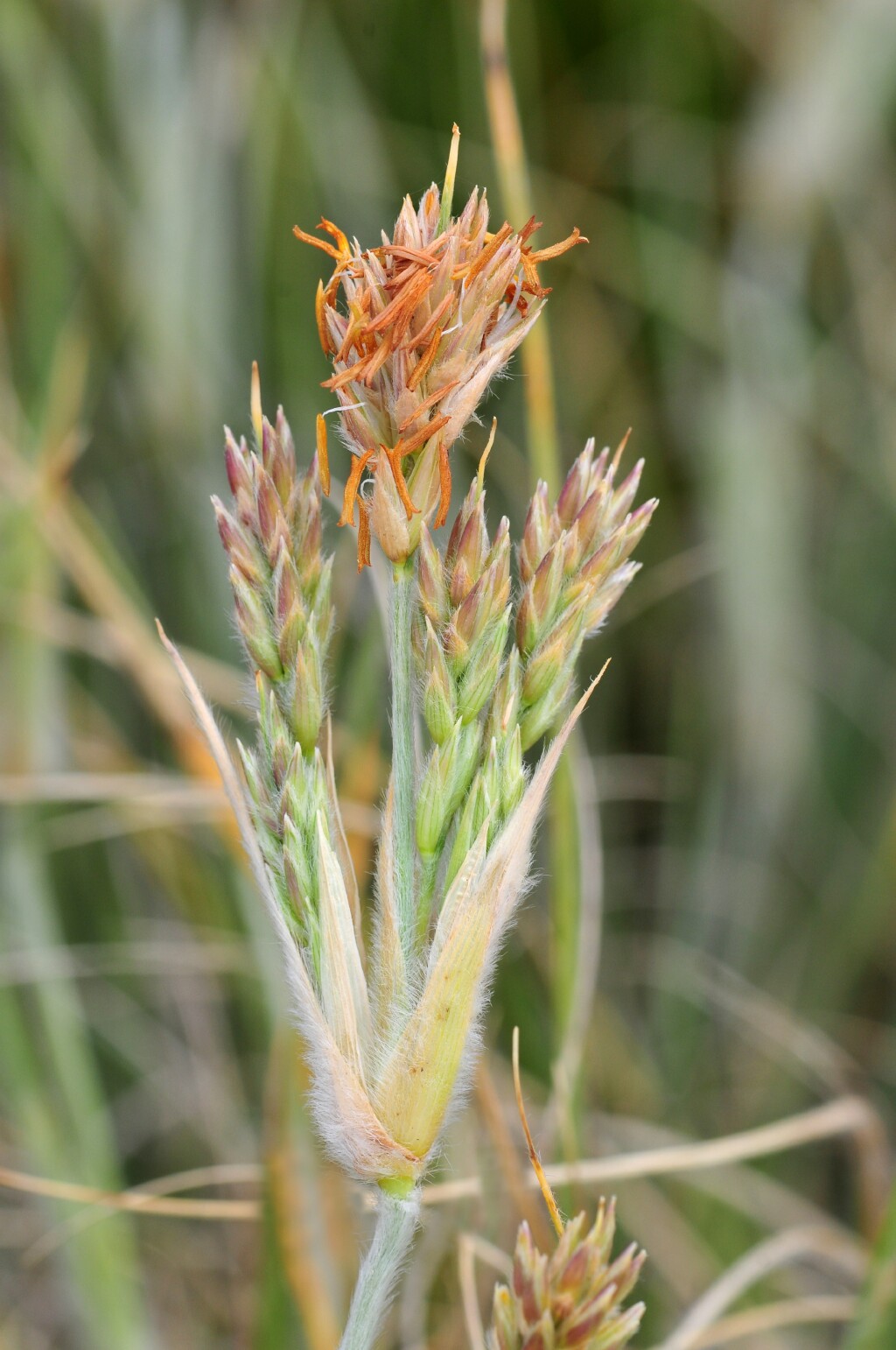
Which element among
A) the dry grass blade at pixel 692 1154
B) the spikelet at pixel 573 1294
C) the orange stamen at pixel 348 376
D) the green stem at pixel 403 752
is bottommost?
the dry grass blade at pixel 692 1154

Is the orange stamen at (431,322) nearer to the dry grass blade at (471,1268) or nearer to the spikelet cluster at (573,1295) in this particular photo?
the spikelet cluster at (573,1295)

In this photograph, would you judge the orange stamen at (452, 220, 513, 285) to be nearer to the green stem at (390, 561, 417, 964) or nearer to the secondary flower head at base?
the secondary flower head at base

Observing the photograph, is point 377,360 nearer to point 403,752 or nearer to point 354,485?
point 354,485

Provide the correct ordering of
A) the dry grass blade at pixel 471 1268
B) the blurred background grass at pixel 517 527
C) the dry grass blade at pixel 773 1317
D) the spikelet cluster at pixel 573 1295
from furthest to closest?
the blurred background grass at pixel 517 527
the dry grass blade at pixel 773 1317
the dry grass blade at pixel 471 1268
the spikelet cluster at pixel 573 1295

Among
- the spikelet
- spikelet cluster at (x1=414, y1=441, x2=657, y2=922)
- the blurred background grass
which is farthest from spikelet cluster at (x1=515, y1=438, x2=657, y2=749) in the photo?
the blurred background grass

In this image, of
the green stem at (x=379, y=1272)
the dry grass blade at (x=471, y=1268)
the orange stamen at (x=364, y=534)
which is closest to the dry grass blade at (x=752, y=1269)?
the dry grass blade at (x=471, y=1268)

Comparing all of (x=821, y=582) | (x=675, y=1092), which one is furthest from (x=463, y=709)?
(x=821, y=582)

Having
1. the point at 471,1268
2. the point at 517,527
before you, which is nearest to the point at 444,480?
the point at 471,1268
